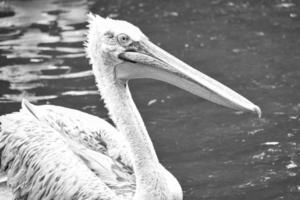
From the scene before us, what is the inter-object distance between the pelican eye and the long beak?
64 mm

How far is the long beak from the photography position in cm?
517

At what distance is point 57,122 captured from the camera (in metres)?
6.47

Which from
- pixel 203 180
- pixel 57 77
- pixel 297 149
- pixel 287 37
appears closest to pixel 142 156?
pixel 203 180

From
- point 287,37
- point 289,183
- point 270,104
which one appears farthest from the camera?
point 287,37

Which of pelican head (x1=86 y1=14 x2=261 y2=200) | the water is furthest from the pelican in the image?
the water

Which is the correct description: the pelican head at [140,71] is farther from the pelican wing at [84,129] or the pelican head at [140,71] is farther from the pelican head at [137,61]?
the pelican wing at [84,129]

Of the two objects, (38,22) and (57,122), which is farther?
(38,22)

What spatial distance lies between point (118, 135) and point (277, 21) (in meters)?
5.24

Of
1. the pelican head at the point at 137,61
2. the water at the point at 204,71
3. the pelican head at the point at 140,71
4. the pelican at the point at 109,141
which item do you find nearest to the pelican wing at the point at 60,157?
the pelican at the point at 109,141

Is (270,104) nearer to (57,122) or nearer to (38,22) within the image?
(57,122)

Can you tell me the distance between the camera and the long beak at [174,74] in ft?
17.0

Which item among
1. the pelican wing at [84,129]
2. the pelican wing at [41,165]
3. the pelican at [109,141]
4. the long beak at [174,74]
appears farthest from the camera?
the pelican wing at [84,129]

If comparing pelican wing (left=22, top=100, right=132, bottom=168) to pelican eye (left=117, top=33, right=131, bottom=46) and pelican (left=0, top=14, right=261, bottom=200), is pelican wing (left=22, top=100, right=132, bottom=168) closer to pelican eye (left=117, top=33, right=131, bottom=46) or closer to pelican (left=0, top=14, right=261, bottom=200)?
pelican (left=0, top=14, right=261, bottom=200)

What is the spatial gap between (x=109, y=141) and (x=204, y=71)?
3110mm
